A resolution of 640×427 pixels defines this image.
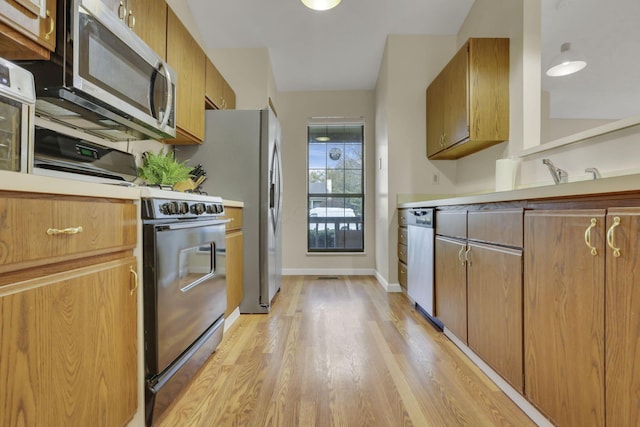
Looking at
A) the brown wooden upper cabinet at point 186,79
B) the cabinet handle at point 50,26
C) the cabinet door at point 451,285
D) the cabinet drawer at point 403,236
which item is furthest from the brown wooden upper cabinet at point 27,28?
the cabinet drawer at point 403,236

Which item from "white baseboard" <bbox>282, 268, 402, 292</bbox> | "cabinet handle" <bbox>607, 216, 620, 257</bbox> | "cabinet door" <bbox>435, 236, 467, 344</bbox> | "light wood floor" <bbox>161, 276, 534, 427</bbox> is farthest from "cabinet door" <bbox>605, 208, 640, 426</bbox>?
"white baseboard" <bbox>282, 268, 402, 292</bbox>

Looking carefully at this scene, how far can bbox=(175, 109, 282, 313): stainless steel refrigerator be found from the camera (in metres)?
2.63

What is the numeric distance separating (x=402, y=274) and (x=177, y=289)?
240cm

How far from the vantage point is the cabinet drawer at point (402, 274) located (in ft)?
10.3

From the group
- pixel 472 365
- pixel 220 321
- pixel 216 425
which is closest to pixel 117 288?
pixel 216 425

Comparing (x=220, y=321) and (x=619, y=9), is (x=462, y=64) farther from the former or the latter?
(x=220, y=321)

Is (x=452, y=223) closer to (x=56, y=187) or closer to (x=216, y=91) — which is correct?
(x=56, y=187)

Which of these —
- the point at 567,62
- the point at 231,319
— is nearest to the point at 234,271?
the point at 231,319

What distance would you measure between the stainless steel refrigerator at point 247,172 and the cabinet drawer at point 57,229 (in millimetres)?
1581

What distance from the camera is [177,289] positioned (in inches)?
53.2

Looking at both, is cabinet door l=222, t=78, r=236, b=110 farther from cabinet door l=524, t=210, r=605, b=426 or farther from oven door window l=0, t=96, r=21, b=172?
cabinet door l=524, t=210, r=605, b=426

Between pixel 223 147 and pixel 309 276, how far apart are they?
235cm

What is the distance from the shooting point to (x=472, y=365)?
175 cm

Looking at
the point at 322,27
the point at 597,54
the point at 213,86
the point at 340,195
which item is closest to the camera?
the point at 597,54
